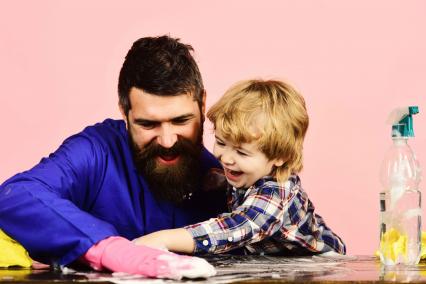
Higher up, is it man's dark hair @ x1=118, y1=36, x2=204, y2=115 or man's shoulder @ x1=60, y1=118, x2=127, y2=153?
man's dark hair @ x1=118, y1=36, x2=204, y2=115

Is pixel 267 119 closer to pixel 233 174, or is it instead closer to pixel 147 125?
pixel 233 174

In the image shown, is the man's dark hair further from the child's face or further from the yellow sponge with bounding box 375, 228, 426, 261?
the yellow sponge with bounding box 375, 228, 426, 261

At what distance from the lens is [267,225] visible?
2.16 metres

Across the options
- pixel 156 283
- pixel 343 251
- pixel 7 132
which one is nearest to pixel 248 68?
pixel 7 132

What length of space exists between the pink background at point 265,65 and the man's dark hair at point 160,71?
39.3 inches

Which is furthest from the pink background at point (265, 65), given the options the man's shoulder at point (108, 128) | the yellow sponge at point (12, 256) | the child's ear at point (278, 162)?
the yellow sponge at point (12, 256)

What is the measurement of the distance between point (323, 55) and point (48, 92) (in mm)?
1031

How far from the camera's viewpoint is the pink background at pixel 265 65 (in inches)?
137

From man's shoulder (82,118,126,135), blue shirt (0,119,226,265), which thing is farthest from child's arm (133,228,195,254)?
man's shoulder (82,118,126,135)

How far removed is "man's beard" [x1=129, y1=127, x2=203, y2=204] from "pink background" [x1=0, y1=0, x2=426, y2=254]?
1089 millimetres

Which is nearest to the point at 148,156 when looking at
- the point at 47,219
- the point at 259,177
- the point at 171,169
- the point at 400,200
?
the point at 171,169

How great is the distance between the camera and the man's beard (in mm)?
2344

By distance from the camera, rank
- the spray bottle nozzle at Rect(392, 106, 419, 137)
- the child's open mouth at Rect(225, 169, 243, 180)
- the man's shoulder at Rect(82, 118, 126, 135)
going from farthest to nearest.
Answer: the man's shoulder at Rect(82, 118, 126, 135), the child's open mouth at Rect(225, 169, 243, 180), the spray bottle nozzle at Rect(392, 106, 419, 137)

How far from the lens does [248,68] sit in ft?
11.5
